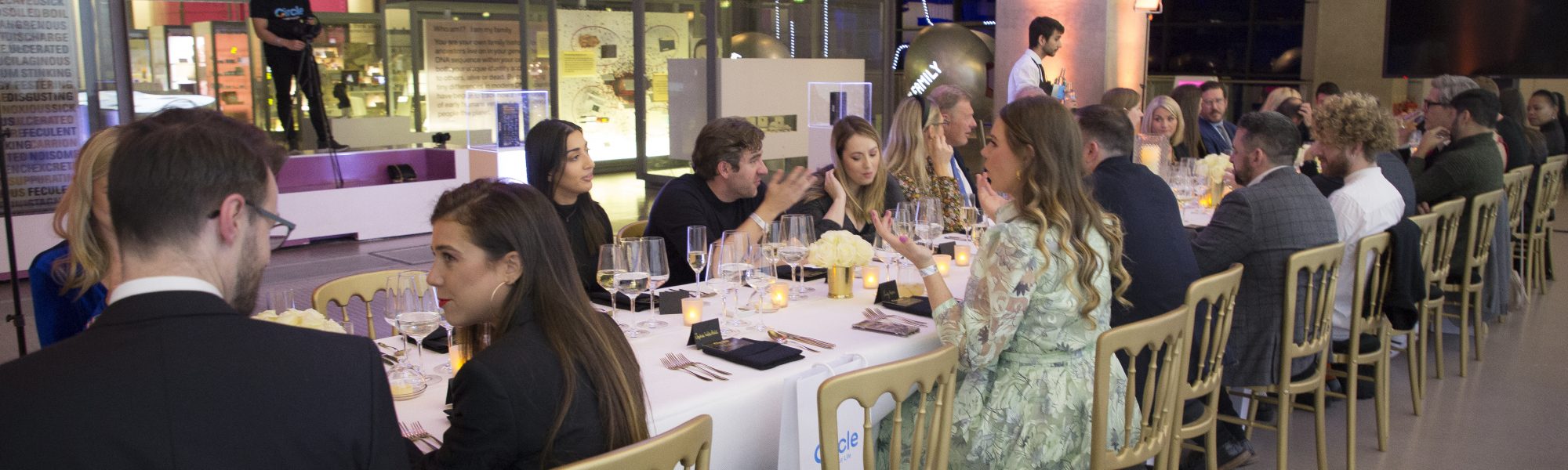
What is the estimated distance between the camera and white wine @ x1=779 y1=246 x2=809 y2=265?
130 inches

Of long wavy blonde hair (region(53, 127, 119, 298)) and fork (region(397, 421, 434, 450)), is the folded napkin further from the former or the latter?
long wavy blonde hair (region(53, 127, 119, 298))

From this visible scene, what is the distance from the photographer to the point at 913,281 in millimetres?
3328

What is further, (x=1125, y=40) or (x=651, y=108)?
(x=651, y=108)

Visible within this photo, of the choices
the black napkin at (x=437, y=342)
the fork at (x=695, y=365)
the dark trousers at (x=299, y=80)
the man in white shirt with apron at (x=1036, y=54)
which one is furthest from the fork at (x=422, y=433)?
the dark trousers at (x=299, y=80)

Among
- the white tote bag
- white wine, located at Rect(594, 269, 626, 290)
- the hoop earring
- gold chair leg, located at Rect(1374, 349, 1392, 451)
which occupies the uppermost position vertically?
the hoop earring

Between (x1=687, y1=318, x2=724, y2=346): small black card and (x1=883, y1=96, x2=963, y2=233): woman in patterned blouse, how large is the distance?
2.11 meters

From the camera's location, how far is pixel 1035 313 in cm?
265

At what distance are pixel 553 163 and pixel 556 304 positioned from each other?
75.2 inches

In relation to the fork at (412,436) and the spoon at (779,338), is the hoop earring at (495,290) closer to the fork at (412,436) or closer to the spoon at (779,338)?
the fork at (412,436)

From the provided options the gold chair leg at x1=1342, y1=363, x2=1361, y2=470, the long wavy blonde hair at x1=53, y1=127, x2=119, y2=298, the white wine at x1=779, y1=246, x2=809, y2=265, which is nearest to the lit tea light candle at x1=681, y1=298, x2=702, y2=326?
the white wine at x1=779, y1=246, x2=809, y2=265

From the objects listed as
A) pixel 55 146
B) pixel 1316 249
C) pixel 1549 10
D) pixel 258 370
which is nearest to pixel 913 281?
pixel 1316 249

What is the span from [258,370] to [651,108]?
10.9 m

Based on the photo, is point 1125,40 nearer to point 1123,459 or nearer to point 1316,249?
point 1316,249

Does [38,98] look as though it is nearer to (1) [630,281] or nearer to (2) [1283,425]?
(1) [630,281]
